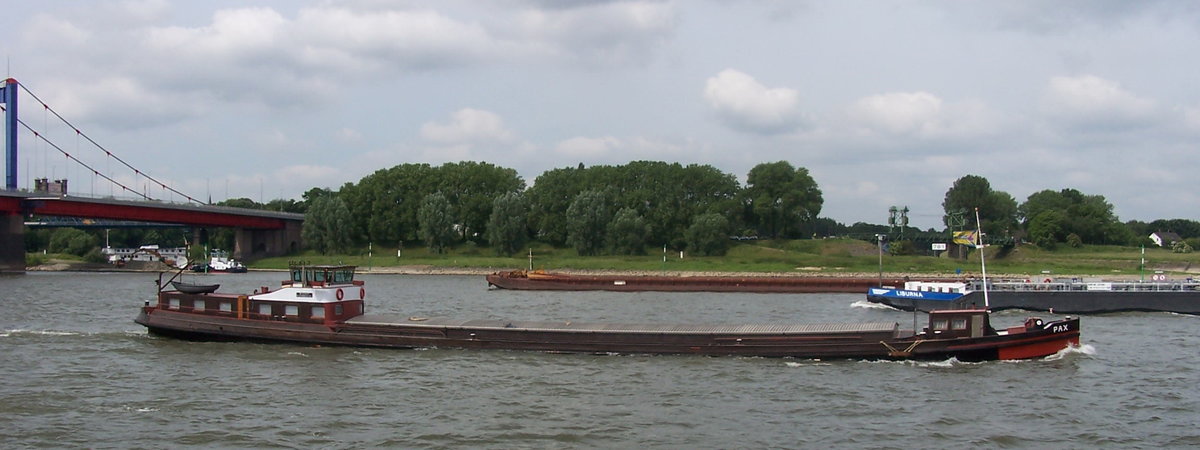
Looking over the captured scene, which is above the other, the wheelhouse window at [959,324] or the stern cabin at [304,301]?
the stern cabin at [304,301]

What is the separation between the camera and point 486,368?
37.2m

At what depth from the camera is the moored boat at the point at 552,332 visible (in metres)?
38.4

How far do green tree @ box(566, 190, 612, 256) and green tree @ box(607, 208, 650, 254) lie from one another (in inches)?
75.9

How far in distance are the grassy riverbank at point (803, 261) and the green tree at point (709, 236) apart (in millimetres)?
1902

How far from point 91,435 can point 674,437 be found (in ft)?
52.5

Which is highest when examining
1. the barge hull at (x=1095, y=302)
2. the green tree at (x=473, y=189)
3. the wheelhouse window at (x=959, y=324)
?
the green tree at (x=473, y=189)

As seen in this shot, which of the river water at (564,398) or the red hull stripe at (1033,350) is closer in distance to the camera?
→ the river water at (564,398)

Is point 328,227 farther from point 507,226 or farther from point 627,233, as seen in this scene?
point 627,233

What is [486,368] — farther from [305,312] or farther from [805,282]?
[805,282]

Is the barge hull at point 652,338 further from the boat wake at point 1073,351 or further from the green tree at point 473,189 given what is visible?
the green tree at point 473,189

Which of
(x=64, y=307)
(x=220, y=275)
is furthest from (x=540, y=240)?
(x=64, y=307)

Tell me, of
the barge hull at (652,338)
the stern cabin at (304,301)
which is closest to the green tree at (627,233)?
the stern cabin at (304,301)

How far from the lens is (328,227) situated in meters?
149

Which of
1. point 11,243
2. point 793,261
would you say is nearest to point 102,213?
point 11,243
